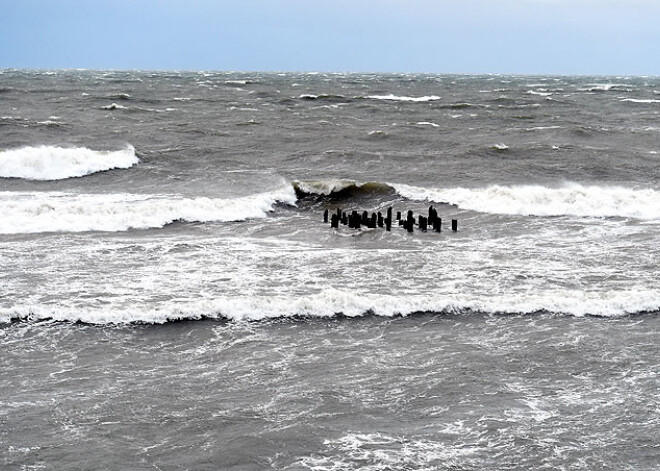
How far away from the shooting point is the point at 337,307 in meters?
15.7

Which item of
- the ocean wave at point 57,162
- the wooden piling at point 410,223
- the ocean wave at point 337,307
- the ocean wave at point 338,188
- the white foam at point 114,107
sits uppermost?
the white foam at point 114,107

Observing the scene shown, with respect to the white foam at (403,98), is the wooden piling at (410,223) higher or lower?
lower

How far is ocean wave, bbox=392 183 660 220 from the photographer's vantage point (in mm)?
26625

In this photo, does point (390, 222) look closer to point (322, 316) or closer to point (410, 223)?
point (410, 223)

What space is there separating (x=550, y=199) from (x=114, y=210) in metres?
15.1

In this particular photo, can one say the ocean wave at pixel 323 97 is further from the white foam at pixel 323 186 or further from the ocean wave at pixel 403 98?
the white foam at pixel 323 186

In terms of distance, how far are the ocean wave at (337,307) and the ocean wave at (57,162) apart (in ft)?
60.9

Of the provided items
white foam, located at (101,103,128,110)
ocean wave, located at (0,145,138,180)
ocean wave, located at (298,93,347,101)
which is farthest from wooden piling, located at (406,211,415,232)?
ocean wave, located at (298,93,347,101)

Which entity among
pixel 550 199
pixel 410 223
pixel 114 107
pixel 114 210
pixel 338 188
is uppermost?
pixel 114 107

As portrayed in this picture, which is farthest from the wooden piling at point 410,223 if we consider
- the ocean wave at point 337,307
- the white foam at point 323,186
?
the ocean wave at point 337,307

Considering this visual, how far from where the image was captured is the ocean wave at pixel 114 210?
22.9m

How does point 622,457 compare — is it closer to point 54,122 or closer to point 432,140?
point 432,140

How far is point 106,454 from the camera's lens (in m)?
10.1

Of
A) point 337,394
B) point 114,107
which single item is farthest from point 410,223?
point 114,107
